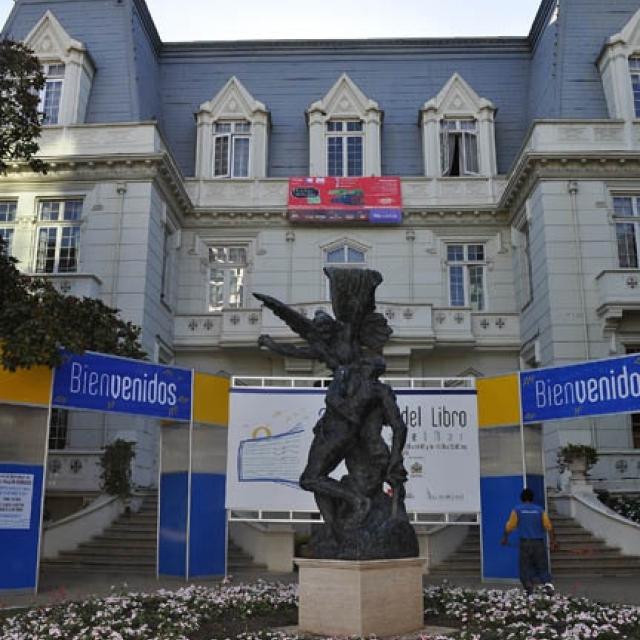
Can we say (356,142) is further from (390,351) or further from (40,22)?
(40,22)

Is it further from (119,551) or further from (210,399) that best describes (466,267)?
(119,551)

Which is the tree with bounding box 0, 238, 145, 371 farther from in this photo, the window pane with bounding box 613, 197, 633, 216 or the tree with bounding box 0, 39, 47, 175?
the window pane with bounding box 613, 197, 633, 216

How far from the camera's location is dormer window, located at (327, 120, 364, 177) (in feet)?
92.6

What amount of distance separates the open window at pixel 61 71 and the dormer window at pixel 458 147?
12613 mm

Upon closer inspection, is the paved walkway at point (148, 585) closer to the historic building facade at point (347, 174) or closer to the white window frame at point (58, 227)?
the historic building facade at point (347, 174)

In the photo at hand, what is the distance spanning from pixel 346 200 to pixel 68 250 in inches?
372

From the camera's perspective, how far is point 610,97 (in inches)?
979

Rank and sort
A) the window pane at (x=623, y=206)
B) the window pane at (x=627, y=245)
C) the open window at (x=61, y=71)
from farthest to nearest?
the open window at (x=61, y=71)
the window pane at (x=623, y=206)
the window pane at (x=627, y=245)

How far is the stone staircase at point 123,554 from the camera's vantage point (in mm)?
16266

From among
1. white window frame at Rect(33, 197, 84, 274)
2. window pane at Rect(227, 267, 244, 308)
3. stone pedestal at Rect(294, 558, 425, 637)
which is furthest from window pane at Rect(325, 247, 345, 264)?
stone pedestal at Rect(294, 558, 425, 637)

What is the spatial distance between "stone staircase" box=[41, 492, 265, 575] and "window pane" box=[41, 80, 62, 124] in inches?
567

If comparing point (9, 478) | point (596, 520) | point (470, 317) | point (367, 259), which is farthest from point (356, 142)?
point (9, 478)

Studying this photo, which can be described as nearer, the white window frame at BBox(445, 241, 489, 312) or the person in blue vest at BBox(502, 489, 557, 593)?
the person in blue vest at BBox(502, 489, 557, 593)

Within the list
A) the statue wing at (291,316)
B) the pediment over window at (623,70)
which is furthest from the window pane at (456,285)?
the statue wing at (291,316)
